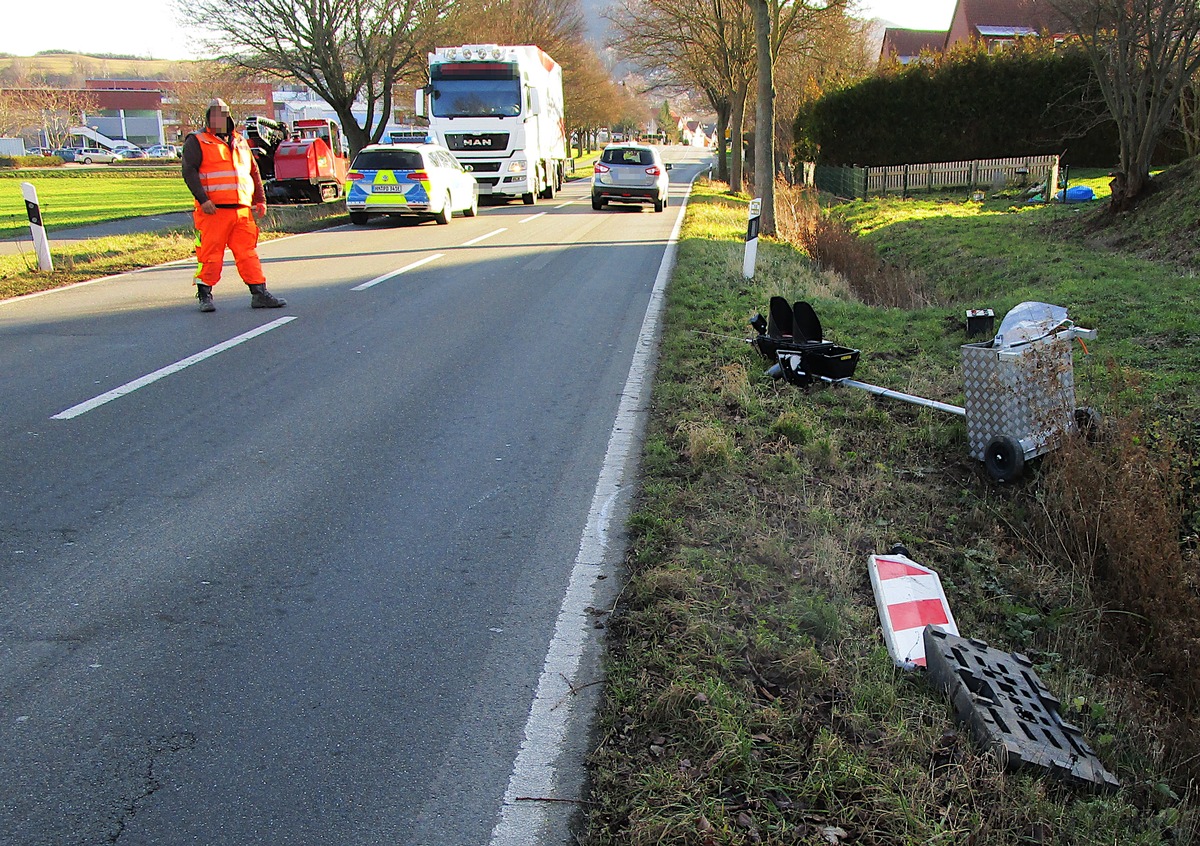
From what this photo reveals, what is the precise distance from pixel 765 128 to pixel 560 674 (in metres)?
17.9

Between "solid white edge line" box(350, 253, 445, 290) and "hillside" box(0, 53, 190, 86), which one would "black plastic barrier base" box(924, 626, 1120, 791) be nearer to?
"solid white edge line" box(350, 253, 445, 290)

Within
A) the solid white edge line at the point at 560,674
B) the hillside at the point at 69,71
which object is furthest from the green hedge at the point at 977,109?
the hillside at the point at 69,71

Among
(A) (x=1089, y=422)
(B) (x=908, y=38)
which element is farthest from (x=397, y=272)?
(B) (x=908, y=38)

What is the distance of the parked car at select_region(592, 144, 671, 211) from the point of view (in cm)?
2689

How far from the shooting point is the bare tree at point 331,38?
1121 inches

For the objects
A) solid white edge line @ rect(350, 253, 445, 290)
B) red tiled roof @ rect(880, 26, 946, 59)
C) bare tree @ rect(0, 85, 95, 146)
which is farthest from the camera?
red tiled roof @ rect(880, 26, 946, 59)

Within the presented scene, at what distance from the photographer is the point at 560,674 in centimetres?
344

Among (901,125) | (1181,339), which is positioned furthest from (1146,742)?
(901,125)

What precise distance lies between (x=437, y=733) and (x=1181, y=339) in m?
7.50

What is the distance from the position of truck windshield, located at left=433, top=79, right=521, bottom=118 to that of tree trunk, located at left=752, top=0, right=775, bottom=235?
9.50 m

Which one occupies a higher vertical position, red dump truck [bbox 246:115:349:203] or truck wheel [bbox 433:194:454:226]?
red dump truck [bbox 246:115:349:203]

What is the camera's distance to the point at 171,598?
3.96 metres

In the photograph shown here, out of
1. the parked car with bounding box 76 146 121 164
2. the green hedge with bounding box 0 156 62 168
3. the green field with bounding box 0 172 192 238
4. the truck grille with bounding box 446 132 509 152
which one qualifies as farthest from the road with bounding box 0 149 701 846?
the parked car with bounding box 76 146 121 164

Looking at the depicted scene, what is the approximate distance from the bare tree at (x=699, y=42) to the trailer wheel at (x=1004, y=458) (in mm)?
29608
